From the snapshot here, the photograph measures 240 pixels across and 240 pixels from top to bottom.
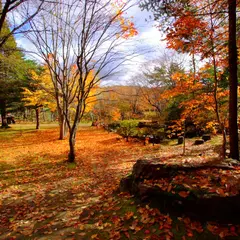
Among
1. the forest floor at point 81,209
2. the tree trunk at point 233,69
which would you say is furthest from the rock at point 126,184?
the tree trunk at point 233,69

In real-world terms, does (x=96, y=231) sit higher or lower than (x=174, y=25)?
lower

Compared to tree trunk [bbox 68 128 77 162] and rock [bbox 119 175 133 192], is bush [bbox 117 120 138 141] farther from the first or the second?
rock [bbox 119 175 133 192]

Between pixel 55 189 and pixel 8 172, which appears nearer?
pixel 55 189

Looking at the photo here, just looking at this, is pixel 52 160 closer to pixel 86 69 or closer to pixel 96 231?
pixel 86 69

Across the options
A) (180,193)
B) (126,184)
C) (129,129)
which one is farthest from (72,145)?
(129,129)

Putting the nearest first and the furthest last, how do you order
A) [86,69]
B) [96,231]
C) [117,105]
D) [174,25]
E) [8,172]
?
[96,231] < [174,25] < [8,172] < [86,69] < [117,105]

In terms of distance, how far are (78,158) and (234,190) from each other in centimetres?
784

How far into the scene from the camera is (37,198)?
488 cm

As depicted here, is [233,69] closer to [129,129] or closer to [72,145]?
[72,145]

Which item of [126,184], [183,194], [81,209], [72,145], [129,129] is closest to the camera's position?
[183,194]

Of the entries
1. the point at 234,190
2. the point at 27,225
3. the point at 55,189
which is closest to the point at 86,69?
the point at 55,189

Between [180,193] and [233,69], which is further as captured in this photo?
[233,69]

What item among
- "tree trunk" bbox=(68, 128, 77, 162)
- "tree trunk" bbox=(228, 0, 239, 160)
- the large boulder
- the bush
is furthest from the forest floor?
the bush

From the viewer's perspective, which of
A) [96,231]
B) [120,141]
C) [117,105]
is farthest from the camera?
[117,105]
